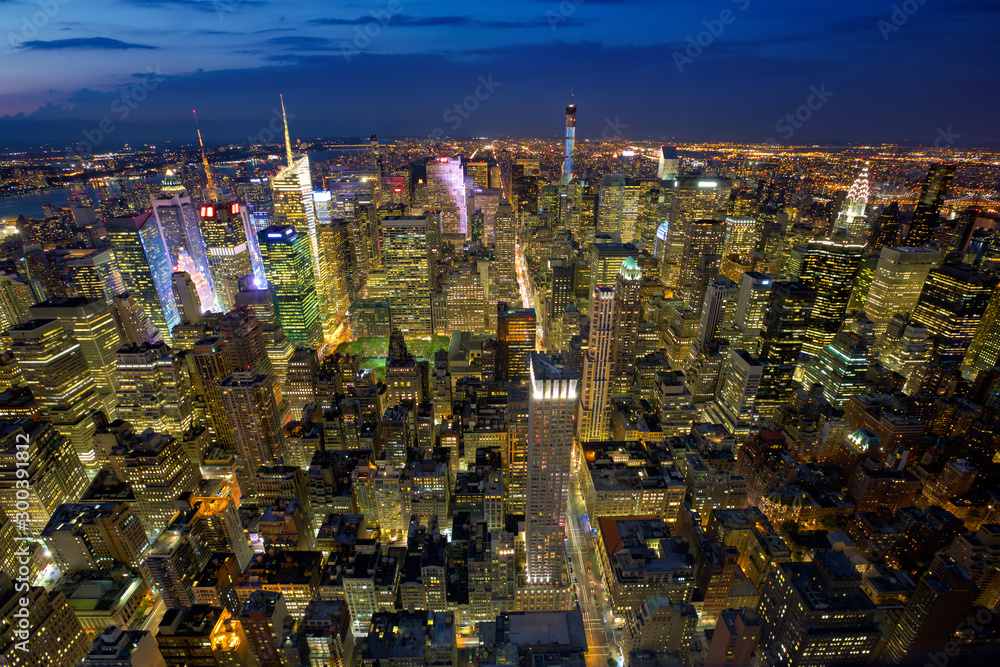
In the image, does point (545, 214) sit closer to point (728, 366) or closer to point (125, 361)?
point (728, 366)

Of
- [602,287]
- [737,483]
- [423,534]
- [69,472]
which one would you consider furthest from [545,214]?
[69,472]

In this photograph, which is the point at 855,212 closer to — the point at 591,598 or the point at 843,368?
the point at 843,368

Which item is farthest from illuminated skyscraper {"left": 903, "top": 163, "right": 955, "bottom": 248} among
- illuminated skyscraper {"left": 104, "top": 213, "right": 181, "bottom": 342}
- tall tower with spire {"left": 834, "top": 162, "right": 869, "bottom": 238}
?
illuminated skyscraper {"left": 104, "top": 213, "right": 181, "bottom": 342}

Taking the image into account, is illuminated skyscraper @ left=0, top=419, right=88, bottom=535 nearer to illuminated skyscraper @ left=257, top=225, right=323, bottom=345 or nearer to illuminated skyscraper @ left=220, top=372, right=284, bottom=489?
illuminated skyscraper @ left=220, top=372, right=284, bottom=489

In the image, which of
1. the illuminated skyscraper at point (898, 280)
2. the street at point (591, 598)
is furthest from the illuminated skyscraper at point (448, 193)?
the street at point (591, 598)

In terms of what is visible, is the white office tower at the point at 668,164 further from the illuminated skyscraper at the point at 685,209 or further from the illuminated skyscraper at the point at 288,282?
the illuminated skyscraper at the point at 288,282

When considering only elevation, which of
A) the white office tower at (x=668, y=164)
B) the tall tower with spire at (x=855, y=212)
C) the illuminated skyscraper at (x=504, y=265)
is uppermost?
the white office tower at (x=668, y=164)
